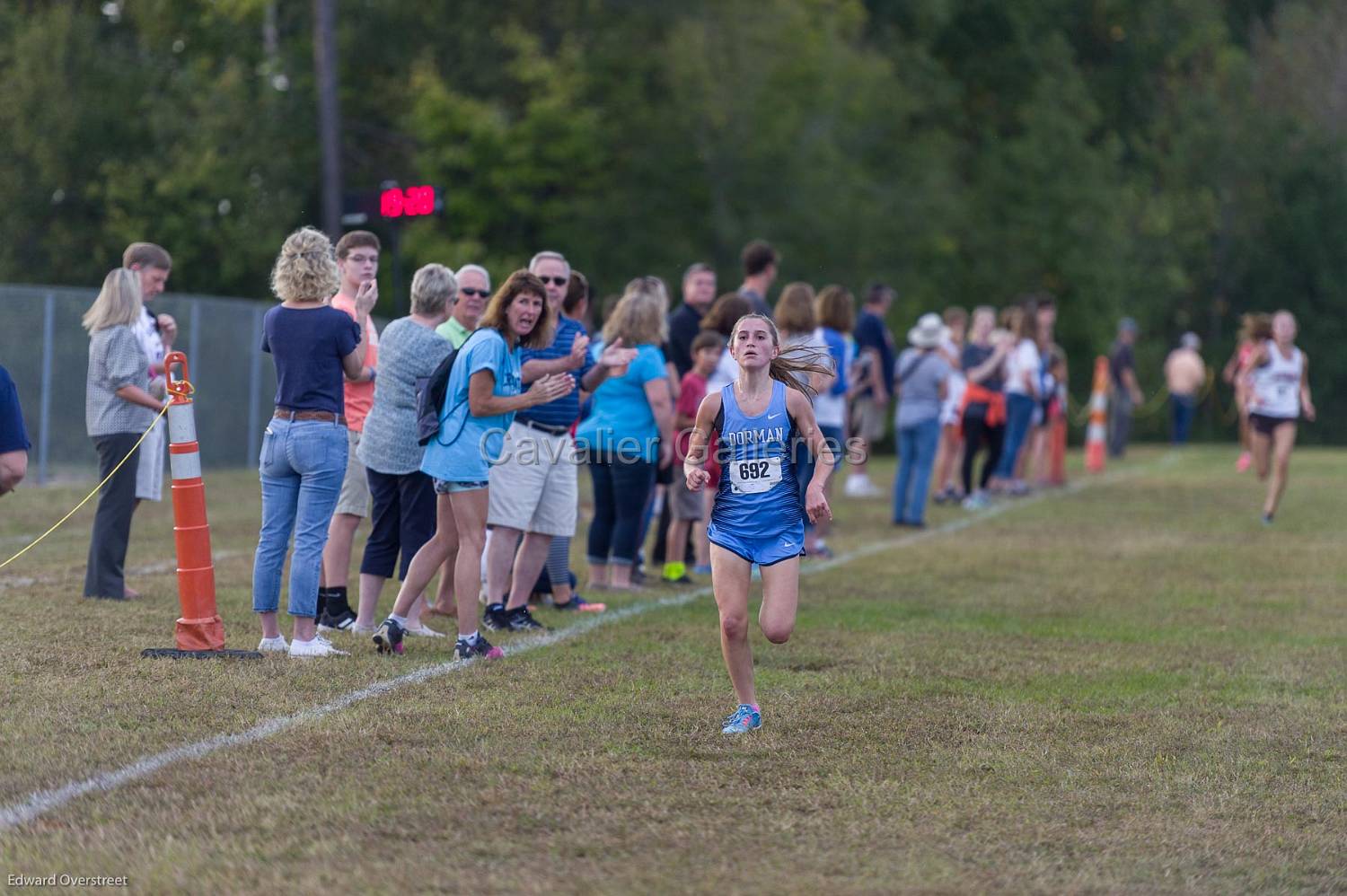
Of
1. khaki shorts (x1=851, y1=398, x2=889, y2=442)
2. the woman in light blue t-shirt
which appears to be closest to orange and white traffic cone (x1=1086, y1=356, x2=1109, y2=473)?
khaki shorts (x1=851, y1=398, x2=889, y2=442)

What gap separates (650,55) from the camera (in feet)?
124

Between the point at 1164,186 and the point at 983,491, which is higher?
the point at 1164,186

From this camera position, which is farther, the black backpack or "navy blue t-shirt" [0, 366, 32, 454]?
the black backpack

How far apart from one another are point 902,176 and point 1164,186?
12.5m

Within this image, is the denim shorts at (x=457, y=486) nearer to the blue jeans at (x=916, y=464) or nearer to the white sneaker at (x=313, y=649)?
the white sneaker at (x=313, y=649)

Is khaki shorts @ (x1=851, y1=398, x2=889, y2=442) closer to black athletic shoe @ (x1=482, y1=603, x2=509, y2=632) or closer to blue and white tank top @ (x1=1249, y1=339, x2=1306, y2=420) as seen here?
blue and white tank top @ (x1=1249, y1=339, x2=1306, y2=420)

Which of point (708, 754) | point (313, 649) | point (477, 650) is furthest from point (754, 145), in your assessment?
point (708, 754)

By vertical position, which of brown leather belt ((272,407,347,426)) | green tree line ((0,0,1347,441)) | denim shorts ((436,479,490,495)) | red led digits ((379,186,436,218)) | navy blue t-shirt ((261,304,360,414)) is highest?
green tree line ((0,0,1347,441))

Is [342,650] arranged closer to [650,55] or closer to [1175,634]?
[1175,634]

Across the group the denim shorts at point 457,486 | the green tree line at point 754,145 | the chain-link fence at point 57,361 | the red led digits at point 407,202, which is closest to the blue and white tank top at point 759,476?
the denim shorts at point 457,486

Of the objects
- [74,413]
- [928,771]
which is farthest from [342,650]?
[74,413]

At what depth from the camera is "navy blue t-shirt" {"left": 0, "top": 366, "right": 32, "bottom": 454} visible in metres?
6.86

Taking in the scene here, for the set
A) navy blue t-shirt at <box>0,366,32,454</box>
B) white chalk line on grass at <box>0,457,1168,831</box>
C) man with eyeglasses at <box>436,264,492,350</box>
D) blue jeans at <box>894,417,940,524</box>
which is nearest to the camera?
white chalk line on grass at <box>0,457,1168,831</box>

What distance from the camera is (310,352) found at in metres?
8.04
